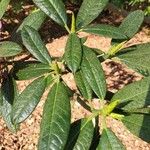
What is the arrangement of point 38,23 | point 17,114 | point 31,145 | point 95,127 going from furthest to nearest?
point 31,145 → point 38,23 → point 95,127 → point 17,114

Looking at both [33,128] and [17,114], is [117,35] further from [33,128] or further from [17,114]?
[33,128]

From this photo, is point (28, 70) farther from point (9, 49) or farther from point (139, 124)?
point (139, 124)

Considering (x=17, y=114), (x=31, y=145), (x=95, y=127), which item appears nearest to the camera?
(x=17, y=114)

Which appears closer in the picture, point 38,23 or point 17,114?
point 17,114

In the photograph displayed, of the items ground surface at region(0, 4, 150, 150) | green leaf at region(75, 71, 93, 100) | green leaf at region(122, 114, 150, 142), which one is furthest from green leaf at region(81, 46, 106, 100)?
ground surface at region(0, 4, 150, 150)

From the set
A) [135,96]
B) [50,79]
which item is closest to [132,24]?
[135,96]

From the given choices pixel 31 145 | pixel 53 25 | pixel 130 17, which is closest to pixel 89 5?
pixel 130 17

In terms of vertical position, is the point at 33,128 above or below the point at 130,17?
below
